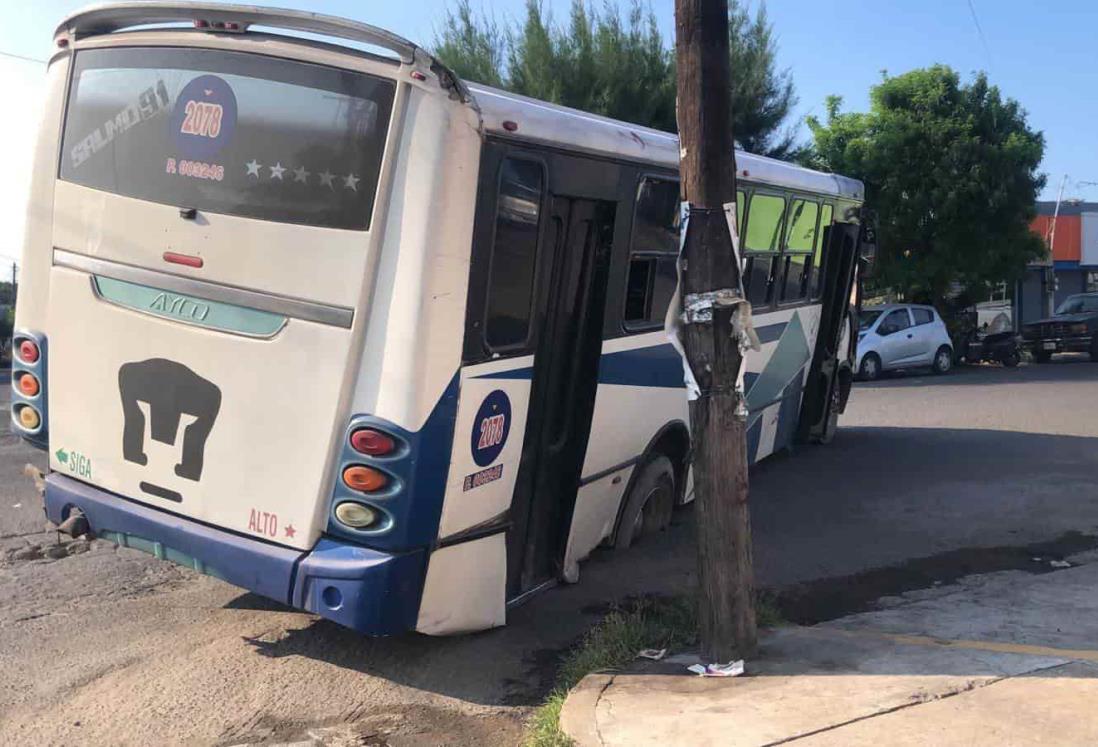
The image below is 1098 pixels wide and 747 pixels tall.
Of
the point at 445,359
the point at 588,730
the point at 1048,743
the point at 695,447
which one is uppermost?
the point at 445,359

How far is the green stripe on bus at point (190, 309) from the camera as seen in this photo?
188 inches

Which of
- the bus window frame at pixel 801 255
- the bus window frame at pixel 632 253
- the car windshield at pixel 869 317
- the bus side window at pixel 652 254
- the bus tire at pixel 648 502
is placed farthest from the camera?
the car windshield at pixel 869 317

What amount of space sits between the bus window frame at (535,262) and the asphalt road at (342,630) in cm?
170

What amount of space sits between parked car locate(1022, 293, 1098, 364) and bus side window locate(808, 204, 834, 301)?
686 inches

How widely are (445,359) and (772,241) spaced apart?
16.8 feet

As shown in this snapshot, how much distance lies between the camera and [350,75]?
183 inches

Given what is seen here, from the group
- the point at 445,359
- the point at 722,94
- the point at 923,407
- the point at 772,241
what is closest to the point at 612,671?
the point at 445,359

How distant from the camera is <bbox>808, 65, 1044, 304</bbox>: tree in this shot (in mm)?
23688

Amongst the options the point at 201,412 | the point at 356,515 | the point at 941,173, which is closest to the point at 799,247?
the point at 356,515

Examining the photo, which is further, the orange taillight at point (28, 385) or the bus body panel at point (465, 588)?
the orange taillight at point (28, 385)

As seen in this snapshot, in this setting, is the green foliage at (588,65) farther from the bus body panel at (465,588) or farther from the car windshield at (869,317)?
the bus body panel at (465,588)

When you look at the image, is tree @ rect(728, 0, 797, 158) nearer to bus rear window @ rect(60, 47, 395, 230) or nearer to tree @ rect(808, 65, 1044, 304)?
tree @ rect(808, 65, 1044, 304)

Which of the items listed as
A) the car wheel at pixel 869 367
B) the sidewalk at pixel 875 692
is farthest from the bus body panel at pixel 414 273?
the car wheel at pixel 869 367

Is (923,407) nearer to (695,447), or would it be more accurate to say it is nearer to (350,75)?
(695,447)
